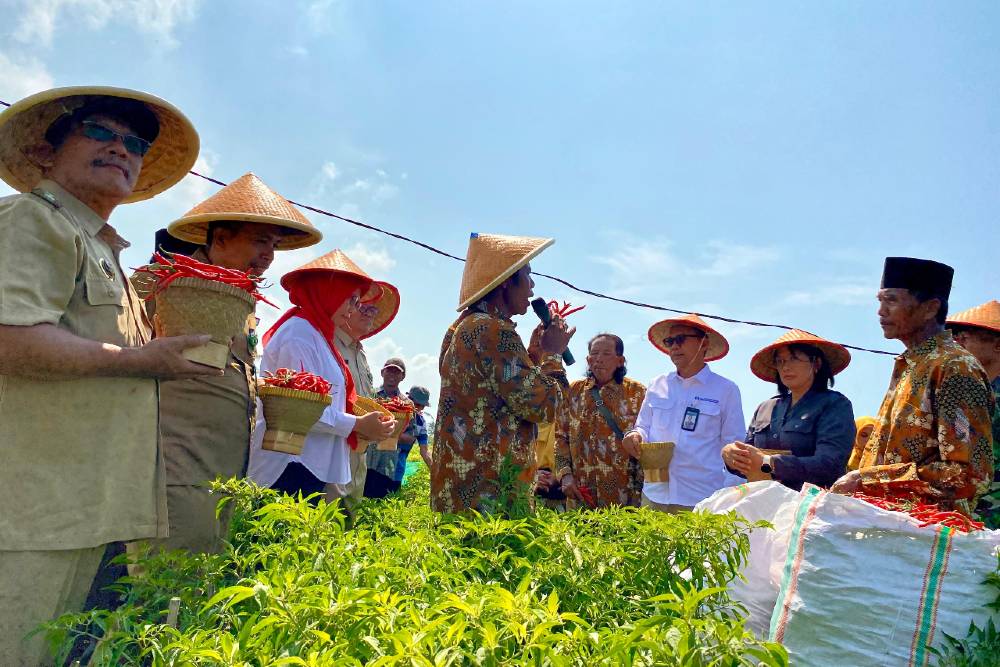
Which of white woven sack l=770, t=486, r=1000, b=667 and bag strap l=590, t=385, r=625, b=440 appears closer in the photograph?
white woven sack l=770, t=486, r=1000, b=667

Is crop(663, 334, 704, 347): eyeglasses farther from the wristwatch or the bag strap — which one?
the wristwatch

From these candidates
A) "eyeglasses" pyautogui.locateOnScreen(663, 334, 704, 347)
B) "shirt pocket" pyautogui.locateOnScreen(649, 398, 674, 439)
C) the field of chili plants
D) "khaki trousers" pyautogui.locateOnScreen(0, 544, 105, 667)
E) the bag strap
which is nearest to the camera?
the field of chili plants

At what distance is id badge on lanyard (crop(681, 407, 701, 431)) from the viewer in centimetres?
538

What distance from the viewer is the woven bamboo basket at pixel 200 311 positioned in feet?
7.52

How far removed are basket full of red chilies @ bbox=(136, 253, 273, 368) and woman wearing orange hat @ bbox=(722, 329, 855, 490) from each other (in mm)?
3042

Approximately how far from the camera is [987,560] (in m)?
2.39

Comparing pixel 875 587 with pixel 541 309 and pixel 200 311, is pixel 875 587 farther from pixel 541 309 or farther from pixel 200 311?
pixel 541 309

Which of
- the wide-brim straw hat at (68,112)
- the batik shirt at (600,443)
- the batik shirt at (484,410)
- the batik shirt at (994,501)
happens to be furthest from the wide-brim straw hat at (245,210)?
the batik shirt at (600,443)

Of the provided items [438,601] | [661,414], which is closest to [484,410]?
[438,601]

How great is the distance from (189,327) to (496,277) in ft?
6.24

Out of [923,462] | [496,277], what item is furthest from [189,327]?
[923,462]

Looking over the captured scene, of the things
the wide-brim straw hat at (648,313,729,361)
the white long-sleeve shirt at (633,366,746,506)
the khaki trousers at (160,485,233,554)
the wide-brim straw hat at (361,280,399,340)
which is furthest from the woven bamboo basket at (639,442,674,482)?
the khaki trousers at (160,485,233,554)

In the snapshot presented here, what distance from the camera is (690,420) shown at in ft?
17.7

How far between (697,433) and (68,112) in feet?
14.7
